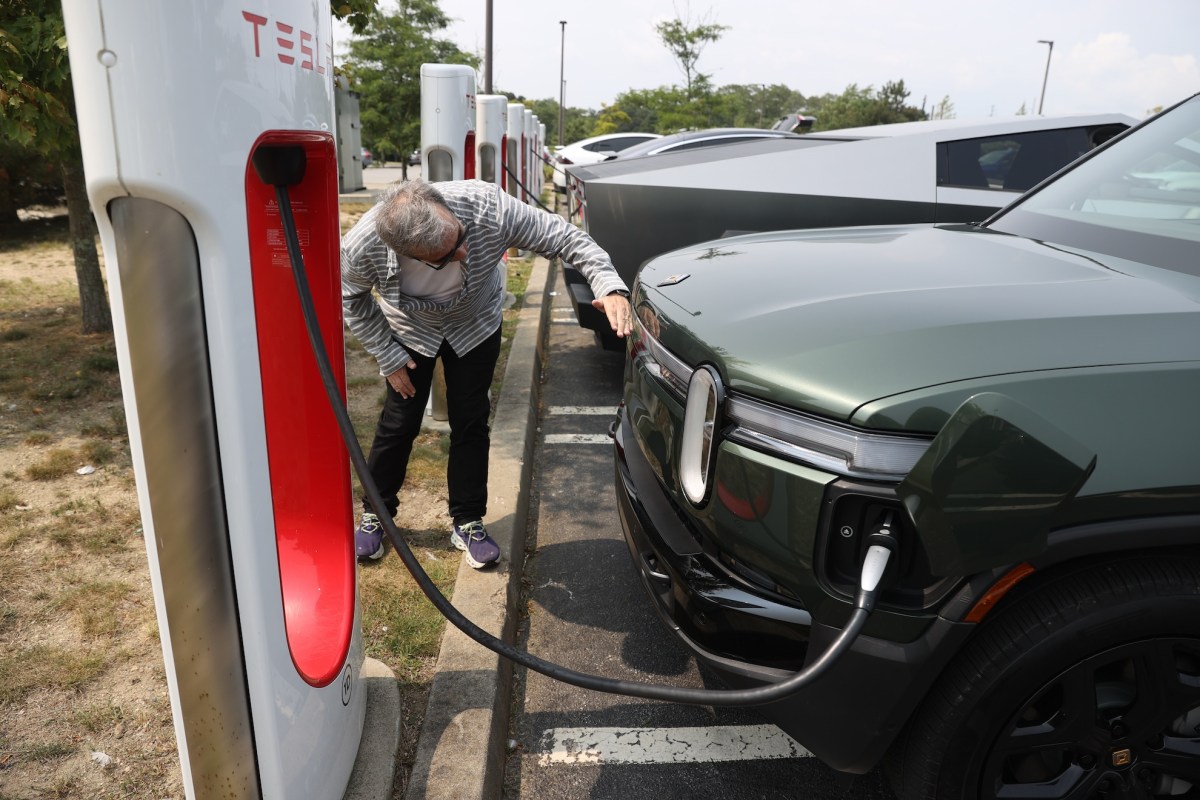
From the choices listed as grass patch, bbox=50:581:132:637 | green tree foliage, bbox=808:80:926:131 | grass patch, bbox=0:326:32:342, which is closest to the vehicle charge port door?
grass patch, bbox=50:581:132:637

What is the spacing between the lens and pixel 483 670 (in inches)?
99.8

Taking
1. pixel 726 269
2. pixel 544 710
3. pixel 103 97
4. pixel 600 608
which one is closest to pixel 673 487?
pixel 726 269

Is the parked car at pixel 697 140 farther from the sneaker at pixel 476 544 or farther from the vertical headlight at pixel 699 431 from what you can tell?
the vertical headlight at pixel 699 431

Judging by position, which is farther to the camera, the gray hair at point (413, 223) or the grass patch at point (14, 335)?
the grass patch at point (14, 335)

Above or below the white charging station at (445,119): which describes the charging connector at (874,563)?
below

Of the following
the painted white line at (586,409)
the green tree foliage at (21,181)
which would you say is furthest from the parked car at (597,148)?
the painted white line at (586,409)

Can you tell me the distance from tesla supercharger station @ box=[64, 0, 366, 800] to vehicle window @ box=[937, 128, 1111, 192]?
3.97 metres

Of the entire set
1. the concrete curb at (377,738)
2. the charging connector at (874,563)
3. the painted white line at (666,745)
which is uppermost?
the charging connector at (874,563)

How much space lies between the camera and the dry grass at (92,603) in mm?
2180

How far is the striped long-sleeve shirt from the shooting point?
2.76 meters

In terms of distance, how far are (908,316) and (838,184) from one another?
10.7 ft

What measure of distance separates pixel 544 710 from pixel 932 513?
5.10 ft

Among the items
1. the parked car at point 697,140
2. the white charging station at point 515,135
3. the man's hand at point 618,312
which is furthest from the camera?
the parked car at point 697,140

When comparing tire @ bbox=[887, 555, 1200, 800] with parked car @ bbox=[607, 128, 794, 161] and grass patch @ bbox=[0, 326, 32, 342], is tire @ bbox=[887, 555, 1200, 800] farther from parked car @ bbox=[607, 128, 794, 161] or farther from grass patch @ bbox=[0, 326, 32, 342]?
parked car @ bbox=[607, 128, 794, 161]
